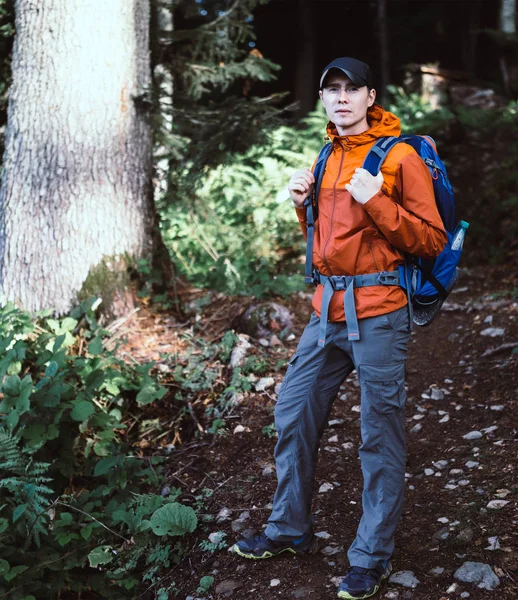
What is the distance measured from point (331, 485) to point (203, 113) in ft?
13.8

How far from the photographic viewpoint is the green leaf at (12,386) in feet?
13.5

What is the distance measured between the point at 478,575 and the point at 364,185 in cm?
200

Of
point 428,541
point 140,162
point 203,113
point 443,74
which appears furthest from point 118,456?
point 443,74

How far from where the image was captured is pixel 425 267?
3043 millimetres

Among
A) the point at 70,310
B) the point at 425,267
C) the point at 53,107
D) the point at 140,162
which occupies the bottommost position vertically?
the point at 70,310

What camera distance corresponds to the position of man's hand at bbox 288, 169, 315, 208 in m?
3.08

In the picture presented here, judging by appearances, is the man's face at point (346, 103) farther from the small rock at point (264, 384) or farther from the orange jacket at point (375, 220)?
the small rock at point (264, 384)

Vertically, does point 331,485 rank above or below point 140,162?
below

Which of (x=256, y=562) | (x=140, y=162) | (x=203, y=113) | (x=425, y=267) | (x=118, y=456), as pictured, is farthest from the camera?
(x=203, y=113)

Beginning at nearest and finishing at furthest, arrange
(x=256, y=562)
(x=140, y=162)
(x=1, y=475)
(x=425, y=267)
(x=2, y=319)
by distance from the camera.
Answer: (x=425, y=267), (x=256, y=562), (x=1, y=475), (x=2, y=319), (x=140, y=162)

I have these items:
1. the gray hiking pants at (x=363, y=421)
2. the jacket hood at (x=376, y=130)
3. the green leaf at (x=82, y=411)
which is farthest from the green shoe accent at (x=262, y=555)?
the jacket hood at (x=376, y=130)

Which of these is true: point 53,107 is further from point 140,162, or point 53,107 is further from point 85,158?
point 140,162

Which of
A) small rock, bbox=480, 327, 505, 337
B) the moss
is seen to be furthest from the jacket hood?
small rock, bbox=480, 327, 505, 337

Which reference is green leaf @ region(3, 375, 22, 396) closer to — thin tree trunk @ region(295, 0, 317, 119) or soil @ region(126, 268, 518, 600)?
soil @ region(126, 268, 518, 600)
